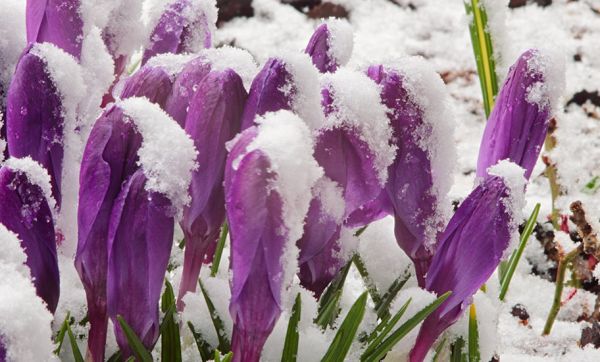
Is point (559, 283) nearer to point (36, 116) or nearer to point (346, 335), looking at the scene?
point (346, 335)

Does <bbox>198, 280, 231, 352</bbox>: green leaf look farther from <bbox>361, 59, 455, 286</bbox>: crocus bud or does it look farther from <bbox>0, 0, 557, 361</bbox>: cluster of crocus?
<bbox>361, 59, 455, 286</bbox>: crocus bud

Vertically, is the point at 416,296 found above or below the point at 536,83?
below

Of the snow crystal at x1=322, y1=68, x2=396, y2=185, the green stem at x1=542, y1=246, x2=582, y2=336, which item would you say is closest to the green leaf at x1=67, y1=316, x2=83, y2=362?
the snow crystal at x1=322, y1=68, x2=396, y2=185

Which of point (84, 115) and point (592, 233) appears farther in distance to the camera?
point (592, 233)

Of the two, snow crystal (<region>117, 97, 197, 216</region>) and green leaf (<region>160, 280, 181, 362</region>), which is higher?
snow crystal (<region>117, 97, 197, 216</region>)

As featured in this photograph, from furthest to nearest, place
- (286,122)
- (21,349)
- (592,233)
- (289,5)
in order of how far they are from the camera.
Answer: (289,5), (592,233), (286,122), (21,349)

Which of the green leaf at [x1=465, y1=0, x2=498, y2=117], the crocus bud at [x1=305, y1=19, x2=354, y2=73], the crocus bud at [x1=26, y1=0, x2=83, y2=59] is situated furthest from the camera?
the green leaf at [x1=465, y1=0, x2=498, y2=117]

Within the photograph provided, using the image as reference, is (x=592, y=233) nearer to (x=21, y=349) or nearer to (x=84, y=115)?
(x=84, y=115)

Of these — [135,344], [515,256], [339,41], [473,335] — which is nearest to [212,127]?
[135,344]

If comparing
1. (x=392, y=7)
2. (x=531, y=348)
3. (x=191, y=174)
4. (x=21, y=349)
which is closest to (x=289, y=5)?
(x=392, y=7)
